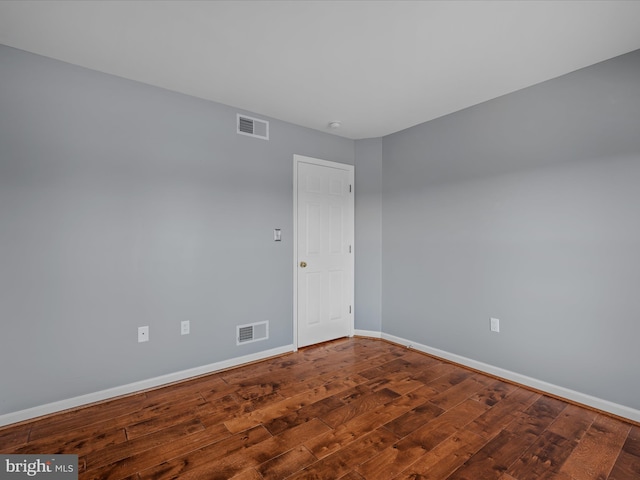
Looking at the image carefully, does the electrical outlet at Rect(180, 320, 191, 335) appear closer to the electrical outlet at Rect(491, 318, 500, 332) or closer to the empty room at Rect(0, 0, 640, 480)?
the empty room at Rect(0, 0, 640, 480)

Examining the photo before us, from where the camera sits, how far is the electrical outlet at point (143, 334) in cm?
258

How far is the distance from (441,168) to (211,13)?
250 centimetres

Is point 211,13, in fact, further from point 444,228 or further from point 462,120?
point 444,228

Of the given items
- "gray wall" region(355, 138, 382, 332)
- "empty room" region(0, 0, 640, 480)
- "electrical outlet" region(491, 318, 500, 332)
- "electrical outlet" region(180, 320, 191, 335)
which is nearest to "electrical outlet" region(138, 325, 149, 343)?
"empty room" region(0, 0, 640, 480)

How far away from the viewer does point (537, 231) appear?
8.55ft

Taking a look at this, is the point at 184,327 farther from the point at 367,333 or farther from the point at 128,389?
the point at 367,333

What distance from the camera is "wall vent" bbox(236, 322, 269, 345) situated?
123 inches

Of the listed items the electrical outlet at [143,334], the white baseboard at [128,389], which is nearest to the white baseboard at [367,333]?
the white baseboard at [128,389]

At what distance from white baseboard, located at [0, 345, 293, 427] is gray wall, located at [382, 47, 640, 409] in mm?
1836

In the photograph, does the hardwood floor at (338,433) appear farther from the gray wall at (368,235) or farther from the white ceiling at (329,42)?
the white ceiling at (329,42)

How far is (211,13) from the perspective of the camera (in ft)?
6.01

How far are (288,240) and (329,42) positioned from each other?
77.0 inches

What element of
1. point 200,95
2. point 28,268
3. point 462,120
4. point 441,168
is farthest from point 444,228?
point 28,268

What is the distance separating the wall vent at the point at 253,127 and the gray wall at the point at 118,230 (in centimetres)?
7
